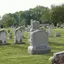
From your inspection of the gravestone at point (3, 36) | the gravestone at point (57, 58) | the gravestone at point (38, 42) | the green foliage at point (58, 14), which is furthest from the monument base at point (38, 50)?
the green foliage at point (58, 14)

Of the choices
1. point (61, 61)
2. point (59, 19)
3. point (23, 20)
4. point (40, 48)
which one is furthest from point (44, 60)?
point (23, 20)

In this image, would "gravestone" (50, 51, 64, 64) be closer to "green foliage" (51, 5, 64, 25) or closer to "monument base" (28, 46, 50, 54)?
"monument base" (28, 46, 50, 54)

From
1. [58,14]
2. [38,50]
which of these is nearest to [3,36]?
[38,50]

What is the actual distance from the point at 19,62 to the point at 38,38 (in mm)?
2936

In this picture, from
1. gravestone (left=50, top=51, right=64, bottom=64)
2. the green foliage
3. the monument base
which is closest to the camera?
gravestone (left=50, top=51, right=64, bottom=64)

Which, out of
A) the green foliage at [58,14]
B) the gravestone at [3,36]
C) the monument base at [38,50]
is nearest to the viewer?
the monument base at [38,50]

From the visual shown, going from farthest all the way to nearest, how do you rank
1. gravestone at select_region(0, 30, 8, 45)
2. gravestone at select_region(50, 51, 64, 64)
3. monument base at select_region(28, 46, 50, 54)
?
gravestone at select_region(0, 30, 8, 45) < monument base at select_region(28, 46, 50, 54) < gravestone at select_region(50, 51, 64, 64)

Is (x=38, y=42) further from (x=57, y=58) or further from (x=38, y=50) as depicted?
(x=57, y=58)

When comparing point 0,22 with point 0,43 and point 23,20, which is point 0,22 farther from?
point 0,43

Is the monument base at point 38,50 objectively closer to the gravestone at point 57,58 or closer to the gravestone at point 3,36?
the gravestone at point 3,36

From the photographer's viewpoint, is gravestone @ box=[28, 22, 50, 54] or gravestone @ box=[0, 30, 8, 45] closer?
gravestone @ box=[28, 22, 50, 54]

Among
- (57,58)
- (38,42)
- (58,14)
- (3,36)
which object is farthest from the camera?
(58,14)

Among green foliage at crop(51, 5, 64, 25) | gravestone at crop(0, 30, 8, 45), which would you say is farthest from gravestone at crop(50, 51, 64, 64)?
green foliage at crop(51, 5, 64, 25)

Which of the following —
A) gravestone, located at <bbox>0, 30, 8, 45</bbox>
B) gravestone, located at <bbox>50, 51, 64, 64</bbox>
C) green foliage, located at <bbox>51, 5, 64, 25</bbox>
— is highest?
green foliage, located at <bbox>51, 5, 64, 25</bbox>
